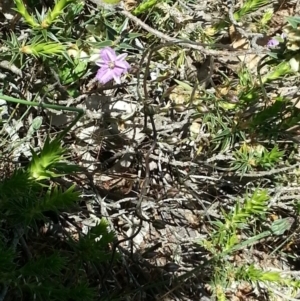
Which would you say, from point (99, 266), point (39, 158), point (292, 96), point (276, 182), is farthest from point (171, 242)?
point (39, 158)

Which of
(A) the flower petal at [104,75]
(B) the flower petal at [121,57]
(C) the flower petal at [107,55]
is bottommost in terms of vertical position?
(A) the flower petal at [104,75]

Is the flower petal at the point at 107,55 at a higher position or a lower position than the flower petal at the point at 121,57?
higher

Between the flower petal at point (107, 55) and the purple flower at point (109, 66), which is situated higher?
the flower petal at point (107, 55)

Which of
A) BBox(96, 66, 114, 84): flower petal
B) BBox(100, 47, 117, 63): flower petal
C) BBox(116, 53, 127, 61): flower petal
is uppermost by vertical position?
BBox(100, 47, 117, 63): flower petal

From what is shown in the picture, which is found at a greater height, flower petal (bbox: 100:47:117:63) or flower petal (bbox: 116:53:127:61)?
flower petal (bbox: 100:47:117:63)
